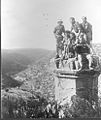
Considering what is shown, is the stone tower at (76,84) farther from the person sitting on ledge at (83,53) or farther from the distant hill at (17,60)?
the distant hill at (17,60)

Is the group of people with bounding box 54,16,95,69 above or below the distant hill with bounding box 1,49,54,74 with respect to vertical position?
above

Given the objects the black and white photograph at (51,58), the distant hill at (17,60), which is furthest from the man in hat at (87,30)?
the distant hill at (17,60)

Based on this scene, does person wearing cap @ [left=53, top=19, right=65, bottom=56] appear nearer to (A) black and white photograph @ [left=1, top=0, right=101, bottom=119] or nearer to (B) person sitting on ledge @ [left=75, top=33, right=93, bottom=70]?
(A) black and white photograph @ [left=1, top=0, right=101, bottom=119]

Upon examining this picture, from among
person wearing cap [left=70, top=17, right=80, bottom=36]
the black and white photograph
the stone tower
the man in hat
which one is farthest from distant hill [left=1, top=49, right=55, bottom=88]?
the man in hat

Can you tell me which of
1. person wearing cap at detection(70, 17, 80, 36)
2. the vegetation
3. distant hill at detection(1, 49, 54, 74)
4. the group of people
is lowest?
the vegetation

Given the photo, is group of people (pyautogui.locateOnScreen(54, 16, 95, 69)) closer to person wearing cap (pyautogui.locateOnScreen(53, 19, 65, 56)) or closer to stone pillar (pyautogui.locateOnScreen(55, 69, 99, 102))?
person wearing cap (pyautogui.locateOnScreen(53, 19, 65, 56))

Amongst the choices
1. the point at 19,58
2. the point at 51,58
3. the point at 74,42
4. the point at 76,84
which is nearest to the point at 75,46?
the point at 74,42
